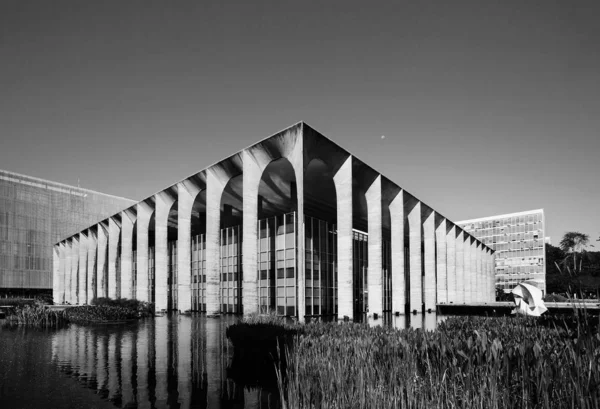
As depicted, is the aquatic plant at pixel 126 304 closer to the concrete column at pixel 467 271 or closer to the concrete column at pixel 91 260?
the concrete column at pixel 91 260

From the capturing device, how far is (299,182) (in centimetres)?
2670

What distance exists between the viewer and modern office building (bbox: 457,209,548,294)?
340 ft

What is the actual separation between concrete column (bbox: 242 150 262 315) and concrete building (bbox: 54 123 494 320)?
0.07 m

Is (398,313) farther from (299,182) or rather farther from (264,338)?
(264,338)

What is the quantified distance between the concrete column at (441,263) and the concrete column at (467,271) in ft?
27.6

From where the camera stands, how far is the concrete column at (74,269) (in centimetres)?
6394

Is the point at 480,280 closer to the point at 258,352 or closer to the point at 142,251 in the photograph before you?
the point at 142,251

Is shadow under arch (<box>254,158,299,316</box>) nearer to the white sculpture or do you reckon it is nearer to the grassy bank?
the grassy bank

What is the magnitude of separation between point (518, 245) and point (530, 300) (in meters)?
108

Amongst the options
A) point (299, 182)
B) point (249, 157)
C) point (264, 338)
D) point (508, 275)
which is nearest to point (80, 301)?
point (249, 157)

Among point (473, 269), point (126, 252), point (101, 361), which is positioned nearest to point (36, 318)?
point (101, 361)

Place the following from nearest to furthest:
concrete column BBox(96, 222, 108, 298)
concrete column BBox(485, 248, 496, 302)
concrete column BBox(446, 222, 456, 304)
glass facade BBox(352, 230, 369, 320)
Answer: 1. glass facade BBox(352, 230, 369, 320)
2. concrete column BBox(446, 222, 456, 304)
3. concrete column BBox(96, 222, 108, 298)
4. concrete column BBox(485, 248, 496, 302)

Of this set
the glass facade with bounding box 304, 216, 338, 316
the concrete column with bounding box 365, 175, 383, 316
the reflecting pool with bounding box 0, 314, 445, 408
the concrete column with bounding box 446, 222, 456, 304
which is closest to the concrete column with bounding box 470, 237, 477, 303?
the concrete column with bounding box 446, 222, 456, 304

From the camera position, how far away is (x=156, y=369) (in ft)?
37.7
